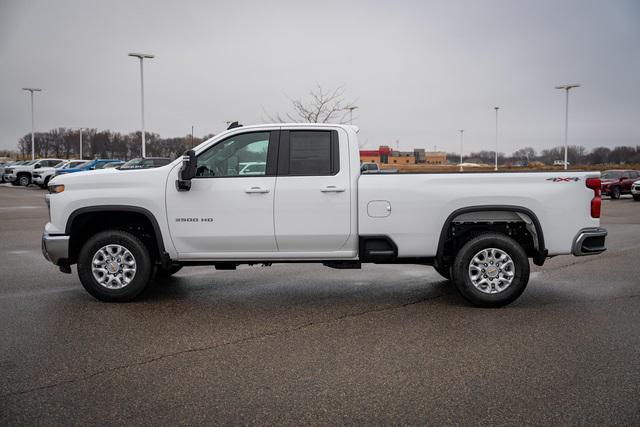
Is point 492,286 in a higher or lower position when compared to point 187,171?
lower

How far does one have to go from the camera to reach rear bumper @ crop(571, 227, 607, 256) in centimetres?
657

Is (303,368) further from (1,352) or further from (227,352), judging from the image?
(1,352)

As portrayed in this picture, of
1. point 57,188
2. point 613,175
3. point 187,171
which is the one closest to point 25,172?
point 613,175

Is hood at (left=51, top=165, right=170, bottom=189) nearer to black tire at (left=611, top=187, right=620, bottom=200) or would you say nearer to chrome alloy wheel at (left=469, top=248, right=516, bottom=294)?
chrome alloy wheel at (left=469, top=248, right=516, bottom=294)

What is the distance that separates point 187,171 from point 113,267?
57.0 inches

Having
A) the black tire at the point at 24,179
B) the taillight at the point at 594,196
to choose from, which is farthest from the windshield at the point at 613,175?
the black tire at the point at 24,179

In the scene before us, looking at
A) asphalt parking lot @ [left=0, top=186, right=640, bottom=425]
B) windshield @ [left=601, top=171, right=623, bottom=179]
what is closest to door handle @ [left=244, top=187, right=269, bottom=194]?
asphalt parking lot @ [left=0, top=186, right=640, bottom=425]

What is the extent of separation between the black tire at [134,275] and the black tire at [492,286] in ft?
11.6

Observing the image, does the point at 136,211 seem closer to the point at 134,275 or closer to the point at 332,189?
the point at 134,275

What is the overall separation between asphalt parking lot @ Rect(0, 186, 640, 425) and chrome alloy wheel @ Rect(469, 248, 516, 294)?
26 cm

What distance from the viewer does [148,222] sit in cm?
691

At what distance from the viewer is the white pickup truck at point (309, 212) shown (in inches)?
258

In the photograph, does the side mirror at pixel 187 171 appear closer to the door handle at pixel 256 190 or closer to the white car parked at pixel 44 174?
the door handle at pixel 256 190

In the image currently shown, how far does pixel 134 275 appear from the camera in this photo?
6.76 m
